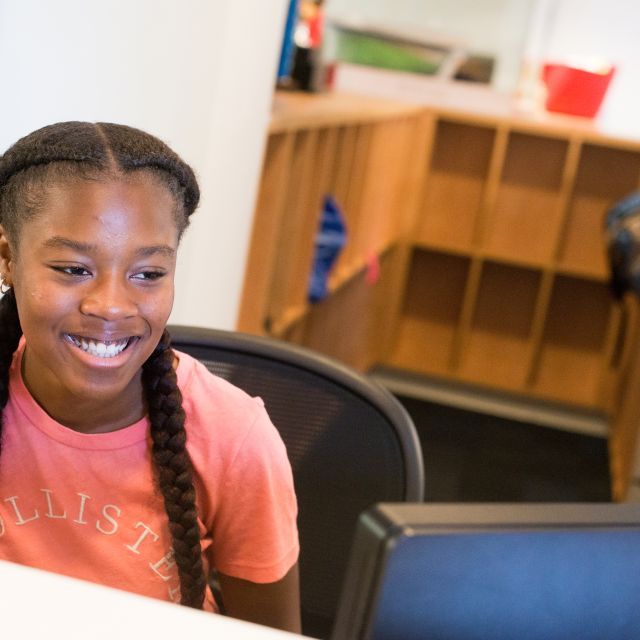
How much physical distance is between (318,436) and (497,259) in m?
3.37

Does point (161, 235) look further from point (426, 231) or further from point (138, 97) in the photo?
point (426, 231)

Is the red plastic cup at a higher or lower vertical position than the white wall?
higher

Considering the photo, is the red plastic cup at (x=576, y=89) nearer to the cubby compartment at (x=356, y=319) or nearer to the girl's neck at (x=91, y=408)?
the cubby compartment at (x=356, y=319)

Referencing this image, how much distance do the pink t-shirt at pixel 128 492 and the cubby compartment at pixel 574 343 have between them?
3717 mm

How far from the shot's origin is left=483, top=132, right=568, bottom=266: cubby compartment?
4.40 metres

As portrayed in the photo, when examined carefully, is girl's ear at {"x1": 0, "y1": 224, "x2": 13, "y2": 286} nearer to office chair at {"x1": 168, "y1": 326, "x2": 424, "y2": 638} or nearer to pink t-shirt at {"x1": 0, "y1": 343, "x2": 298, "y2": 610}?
pink t-shirt at {"x1": 0, "y1": 343, "x2": 298, "y2": 610}

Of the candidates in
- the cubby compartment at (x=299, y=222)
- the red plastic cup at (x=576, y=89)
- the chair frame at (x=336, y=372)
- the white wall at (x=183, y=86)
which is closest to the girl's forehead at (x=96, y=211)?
the chair frame at (x=336, y=372)

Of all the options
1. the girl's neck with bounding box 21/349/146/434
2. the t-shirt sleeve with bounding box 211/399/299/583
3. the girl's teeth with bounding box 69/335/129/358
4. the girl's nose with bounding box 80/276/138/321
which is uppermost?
the girl's nose with bounding box 80/276/138/321

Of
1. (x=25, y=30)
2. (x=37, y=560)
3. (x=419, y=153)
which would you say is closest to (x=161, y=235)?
(x=37, y=560)

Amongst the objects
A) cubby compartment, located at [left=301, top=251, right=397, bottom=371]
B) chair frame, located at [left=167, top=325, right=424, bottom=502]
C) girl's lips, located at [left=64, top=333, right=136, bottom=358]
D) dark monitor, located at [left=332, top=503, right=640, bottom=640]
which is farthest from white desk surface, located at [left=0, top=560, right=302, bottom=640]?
Answer: cubby compartment, located at [left=301, top=251, right=397, bottom=371]

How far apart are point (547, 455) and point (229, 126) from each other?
2463 millimetres

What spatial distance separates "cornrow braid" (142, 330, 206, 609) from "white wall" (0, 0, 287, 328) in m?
0.54

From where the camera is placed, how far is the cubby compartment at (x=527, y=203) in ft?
14.4

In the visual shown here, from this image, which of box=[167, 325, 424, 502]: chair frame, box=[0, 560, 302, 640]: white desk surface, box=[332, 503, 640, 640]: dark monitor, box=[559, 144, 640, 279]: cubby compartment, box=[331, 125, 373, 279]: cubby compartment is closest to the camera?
box=[332, 503, 640, 640]: dark monitor
